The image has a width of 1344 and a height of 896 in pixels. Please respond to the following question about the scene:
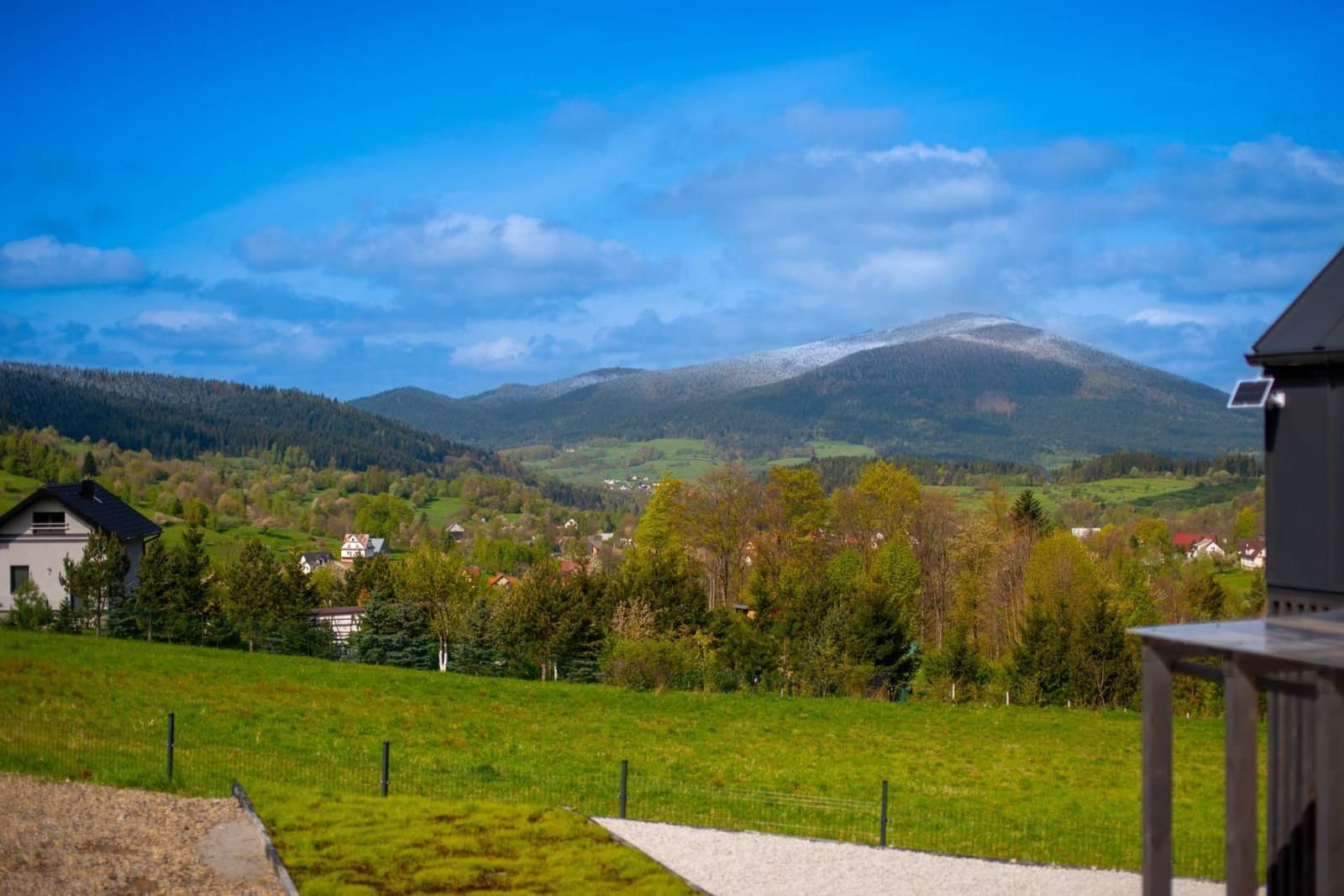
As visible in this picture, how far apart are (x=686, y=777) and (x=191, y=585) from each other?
86.1 ft

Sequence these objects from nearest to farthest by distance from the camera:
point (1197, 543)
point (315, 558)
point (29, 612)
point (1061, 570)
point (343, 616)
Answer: point (29, 612) < point (1061, 570) < point (343, 616) < point (315, 558) < point (1197, 543)

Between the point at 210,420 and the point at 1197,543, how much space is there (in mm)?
119486

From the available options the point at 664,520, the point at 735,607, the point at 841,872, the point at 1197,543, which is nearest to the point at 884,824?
the point at 841,872

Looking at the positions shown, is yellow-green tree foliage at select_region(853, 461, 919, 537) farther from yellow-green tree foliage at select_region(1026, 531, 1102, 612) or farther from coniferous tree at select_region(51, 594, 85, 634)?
coniferous tree at select_region(51, 594, 85, 634)

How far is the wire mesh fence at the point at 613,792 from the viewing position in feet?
52.1

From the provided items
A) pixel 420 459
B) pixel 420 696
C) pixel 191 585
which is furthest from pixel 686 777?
pixel 420 459

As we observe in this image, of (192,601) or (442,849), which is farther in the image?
(192,601)

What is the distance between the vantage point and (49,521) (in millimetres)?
44094

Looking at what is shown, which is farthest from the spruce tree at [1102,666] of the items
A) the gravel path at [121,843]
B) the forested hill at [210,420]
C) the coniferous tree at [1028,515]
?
the forested hill at [210,420]

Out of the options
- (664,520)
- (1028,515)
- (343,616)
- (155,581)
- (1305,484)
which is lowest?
(343,616)

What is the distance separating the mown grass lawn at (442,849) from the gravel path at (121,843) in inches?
20.7

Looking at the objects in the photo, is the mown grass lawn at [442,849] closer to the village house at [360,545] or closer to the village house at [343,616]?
the village house at [343,616]

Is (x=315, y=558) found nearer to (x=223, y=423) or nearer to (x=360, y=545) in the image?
(x=360, y=545)

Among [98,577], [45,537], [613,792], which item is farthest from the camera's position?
[45,537]
